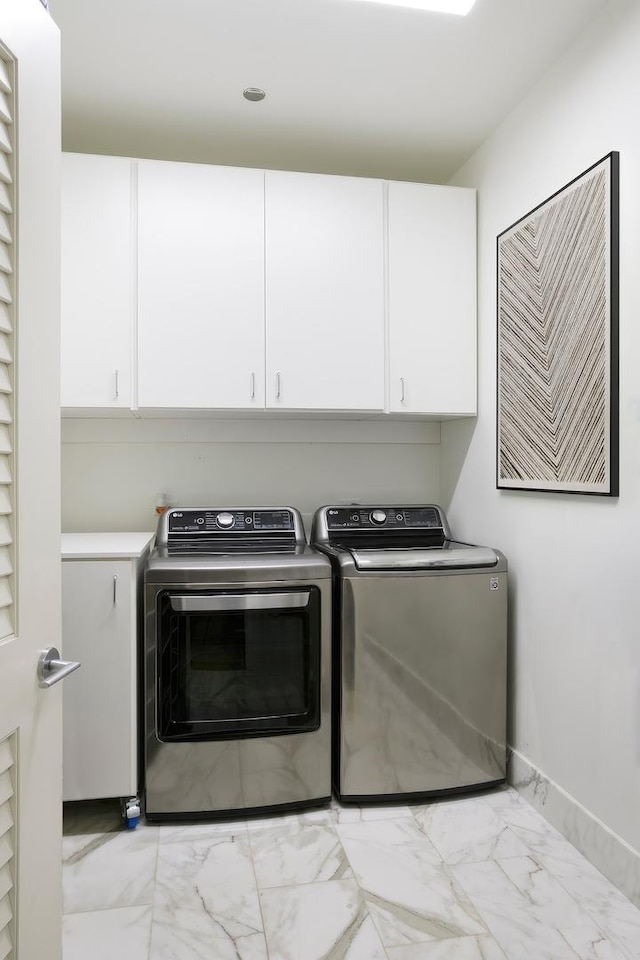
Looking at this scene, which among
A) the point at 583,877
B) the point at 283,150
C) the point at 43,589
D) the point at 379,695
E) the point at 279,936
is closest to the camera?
the point at 43,589

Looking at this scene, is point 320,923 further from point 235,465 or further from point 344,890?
point 235,465

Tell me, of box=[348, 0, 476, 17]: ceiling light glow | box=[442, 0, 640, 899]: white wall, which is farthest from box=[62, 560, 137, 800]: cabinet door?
box=[348, 0, 476, 17]: ceiling light glow

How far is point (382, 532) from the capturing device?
266 centimetres

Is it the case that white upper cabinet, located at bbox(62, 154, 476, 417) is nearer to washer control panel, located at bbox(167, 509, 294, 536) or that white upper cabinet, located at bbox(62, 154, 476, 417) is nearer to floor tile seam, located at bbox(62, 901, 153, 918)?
washer control panel, located at bbox(167, 509, 294, 536)

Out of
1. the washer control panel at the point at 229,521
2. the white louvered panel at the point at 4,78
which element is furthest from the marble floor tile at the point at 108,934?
the white louvered panel at the point at 4,78

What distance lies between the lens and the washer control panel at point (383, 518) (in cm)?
264

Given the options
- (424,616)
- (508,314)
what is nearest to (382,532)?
(424,616)

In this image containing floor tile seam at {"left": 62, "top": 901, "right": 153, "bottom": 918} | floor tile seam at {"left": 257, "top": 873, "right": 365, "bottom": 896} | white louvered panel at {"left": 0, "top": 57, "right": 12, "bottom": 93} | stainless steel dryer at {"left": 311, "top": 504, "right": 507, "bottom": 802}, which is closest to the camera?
white louvered panel at {"left": 0, "top": 57, "right": 12, "bottom": 93}

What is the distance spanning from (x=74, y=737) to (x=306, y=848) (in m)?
0.82

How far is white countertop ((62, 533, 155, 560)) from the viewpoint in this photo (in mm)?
2047

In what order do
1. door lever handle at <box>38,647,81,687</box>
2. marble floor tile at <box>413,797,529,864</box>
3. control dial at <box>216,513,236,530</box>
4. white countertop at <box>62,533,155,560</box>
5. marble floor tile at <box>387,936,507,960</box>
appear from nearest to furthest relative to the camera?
door lever handle at <box>38,647,81,687</box> < marble floor tile at <box>387,936,507,960</box> < marble floor tile at <box>413,797,529,864</box> < white countertop at <box>62,533,155,560</box> < control dial at <box>216,513,236,530</box>

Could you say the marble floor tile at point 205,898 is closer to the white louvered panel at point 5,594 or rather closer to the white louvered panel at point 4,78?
the white louvered panel at point 5,594

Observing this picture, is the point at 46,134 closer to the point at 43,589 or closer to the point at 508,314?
the point at 43,589

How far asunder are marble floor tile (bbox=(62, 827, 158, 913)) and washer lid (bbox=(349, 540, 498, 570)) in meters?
1.09
